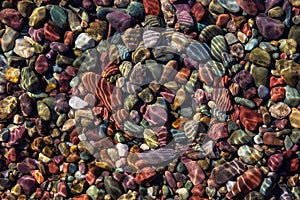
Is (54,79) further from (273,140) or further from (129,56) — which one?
(273,140)

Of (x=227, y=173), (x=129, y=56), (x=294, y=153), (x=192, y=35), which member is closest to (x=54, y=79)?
(x=129, y=56)

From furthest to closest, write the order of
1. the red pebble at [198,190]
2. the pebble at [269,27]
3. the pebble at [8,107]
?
1. the pebble at [8,107]
2. the red pebble at [198,190]
3. the pebble at [269,27]

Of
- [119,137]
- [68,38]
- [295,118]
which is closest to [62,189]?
[119,137]

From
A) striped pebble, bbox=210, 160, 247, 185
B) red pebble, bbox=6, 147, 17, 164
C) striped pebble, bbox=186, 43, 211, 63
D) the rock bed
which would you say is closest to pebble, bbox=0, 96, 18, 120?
the rock bed

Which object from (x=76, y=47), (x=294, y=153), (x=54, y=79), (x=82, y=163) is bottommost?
(x=82, y=163)

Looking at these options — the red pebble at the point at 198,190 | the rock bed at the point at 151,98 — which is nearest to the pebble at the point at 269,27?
the rock bed at the point at 151,98

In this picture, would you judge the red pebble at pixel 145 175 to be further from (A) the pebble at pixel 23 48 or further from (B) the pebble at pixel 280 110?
(A) the pebble at pixel 23 48
